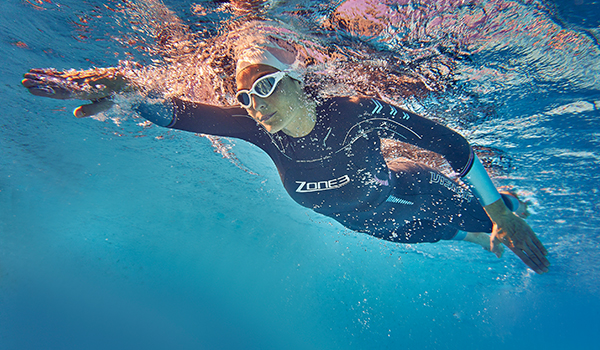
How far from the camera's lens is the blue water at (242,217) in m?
3.51

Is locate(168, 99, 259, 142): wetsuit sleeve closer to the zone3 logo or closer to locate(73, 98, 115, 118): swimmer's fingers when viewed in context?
locate(73, 98, 115, 118): swimmer's fingers

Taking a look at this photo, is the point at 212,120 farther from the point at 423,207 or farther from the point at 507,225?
the point at 507,225

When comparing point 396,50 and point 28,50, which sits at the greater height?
point 28,50

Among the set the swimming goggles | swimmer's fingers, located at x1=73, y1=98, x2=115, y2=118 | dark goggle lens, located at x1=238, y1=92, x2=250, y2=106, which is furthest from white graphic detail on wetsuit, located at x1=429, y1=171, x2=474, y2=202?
swimmer's fingers, located at x1=73, y1=98, x2=115, y2=118

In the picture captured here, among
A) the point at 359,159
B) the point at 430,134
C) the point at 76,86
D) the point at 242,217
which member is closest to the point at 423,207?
the point at 430,134

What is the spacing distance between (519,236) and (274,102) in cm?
318

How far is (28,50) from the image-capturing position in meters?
4.67

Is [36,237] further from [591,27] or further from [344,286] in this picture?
[344,286]

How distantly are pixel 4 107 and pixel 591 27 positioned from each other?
12782 mm

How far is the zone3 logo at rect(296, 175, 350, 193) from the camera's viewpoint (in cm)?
304

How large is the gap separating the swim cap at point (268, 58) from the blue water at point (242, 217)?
450mm

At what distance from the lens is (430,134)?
110 inches

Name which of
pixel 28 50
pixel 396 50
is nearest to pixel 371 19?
pixel 396 50

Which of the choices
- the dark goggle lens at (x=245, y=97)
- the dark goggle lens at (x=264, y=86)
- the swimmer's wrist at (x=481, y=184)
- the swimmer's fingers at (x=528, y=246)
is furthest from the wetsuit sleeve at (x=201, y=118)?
the swimmer's fingers at (x=528, y=246)
